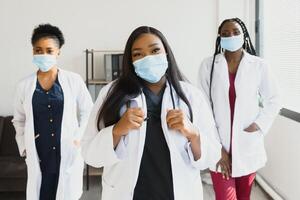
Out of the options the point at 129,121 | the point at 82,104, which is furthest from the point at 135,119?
the point at 82,104

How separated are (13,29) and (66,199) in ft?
8.30

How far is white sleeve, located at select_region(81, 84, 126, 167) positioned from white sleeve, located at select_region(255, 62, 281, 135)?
1.13 metres

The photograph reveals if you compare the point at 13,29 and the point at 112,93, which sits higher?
the point at 13,29

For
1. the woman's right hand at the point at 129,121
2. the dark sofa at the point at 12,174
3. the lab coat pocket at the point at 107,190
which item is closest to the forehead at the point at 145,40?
the woman's right hand at the point at 129,121

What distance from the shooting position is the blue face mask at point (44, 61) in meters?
2.19

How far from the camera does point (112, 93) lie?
1.23 meters

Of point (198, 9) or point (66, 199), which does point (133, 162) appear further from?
point (198, 9)

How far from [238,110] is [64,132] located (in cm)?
109

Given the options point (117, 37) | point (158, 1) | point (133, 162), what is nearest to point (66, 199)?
point (133, 162)

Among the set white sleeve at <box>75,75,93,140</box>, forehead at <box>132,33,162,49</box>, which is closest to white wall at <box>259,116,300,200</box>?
white sleeve at <box>75,75,93,140</box>

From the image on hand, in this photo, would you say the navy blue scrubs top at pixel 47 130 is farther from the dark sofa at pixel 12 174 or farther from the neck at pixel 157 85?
the dark sofa at pixel 12 174

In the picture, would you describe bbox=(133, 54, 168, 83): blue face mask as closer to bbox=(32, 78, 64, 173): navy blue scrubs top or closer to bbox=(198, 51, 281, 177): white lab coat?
bbox=(198, 51, 281, 177): white lab coat

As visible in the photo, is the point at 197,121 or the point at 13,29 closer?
the point at 197,121

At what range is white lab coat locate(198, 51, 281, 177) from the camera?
2.00 metres
